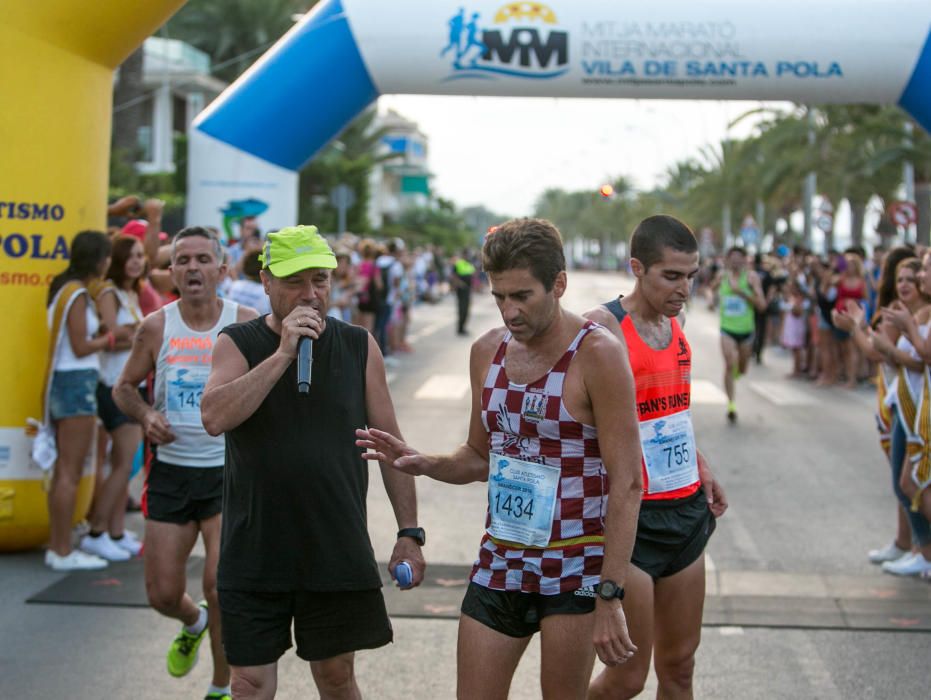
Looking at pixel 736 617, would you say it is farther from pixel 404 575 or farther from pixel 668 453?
pixel 404 575

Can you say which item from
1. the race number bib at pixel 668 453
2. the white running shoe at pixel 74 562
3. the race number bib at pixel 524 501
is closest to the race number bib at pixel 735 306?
the white running shoe at pixel 74 562

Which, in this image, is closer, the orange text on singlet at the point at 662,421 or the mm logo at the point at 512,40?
the orange text on singlet at the point at 662,421

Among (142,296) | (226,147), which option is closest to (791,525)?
(142,296)

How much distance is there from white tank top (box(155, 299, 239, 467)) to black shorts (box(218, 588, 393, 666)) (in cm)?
138

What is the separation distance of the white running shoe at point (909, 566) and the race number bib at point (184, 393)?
14.4 feet

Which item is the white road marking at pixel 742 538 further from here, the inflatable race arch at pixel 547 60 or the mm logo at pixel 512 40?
the mm logo at pixel 512 40

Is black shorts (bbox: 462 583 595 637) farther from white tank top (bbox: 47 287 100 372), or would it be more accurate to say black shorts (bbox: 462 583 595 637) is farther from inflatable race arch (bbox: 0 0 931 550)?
inflatable race arch (bbox: 0 0 931 550)

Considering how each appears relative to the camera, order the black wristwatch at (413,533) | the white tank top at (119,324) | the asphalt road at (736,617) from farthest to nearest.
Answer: the white tank top at (119,324), the asphalt road at (736,617), the black wristwatch at (413,533)

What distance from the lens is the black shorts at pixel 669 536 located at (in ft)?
13.7

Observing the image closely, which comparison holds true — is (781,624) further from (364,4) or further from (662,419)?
(364,4)

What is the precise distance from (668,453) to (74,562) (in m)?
4.46

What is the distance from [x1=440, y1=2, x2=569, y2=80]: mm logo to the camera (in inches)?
454

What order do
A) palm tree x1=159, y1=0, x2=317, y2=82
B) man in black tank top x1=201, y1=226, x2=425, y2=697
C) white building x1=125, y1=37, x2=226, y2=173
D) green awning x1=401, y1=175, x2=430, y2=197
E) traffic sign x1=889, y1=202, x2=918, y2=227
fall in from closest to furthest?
man in black tank top x1=201, y1=226, x2=425, y2=697 → traffic sign x1=889, y1=202, x2=918, y2=227 → palm tree x1=159, y1=0, x2=317, y2=82 → white building x1=125, y1=37, x2=226, y2=173 → green awning x1=401, y1=175, x2=430, y2=197

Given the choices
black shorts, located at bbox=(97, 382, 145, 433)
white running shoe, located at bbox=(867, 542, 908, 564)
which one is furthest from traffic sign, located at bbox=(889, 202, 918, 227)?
black shorts, located at bbox=(97, 382, 145, 433)
